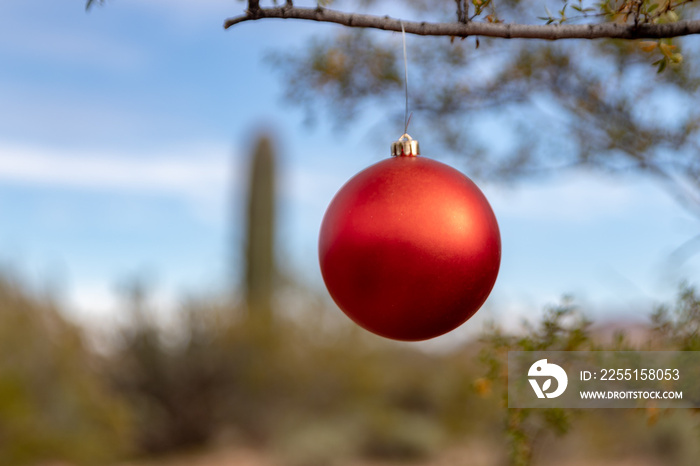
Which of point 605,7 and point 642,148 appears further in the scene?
point 642,148

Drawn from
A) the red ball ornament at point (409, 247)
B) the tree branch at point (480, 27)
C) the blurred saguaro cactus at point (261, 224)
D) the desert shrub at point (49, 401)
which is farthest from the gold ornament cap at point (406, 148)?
the blurred saguaro cactus at point (261, 224)

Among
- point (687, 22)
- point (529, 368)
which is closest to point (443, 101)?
point (529, 368)

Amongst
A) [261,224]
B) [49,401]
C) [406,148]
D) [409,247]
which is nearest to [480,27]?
[406,148]

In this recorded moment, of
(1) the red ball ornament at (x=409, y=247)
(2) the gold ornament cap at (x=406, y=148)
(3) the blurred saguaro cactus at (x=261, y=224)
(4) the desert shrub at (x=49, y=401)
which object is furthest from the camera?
(3) the blurred saguaro cactus at (x=261, y=224)

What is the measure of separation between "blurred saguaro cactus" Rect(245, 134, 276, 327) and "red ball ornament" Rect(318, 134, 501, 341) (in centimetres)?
1303

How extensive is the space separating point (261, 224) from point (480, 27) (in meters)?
13.8

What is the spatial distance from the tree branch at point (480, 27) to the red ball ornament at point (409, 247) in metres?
0.47

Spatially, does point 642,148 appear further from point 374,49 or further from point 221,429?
point 221,429

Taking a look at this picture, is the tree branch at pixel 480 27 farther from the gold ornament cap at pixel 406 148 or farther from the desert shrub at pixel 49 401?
the desert shrub at pixel 49 401

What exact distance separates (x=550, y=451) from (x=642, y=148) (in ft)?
17.8

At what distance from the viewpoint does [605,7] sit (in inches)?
92.4

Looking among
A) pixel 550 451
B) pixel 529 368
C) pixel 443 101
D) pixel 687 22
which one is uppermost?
pixel 443 101

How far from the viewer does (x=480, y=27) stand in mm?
2125

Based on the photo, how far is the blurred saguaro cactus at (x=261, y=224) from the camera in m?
15.3
